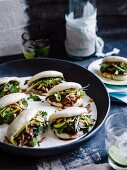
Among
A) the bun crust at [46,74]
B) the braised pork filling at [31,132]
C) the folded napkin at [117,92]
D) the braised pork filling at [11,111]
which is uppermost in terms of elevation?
the bun crust at [46,74]

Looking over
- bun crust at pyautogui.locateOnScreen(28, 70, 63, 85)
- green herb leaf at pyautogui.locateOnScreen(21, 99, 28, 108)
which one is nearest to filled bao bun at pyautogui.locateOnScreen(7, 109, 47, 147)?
green herb leaf at pyautogui.locateOnScreen(21, 99, 28, 108)

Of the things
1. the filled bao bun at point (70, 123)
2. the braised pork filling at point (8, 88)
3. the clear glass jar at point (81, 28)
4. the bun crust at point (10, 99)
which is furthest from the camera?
the clear glass jar at point (81, 28)

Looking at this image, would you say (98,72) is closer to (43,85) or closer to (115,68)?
(115,68)

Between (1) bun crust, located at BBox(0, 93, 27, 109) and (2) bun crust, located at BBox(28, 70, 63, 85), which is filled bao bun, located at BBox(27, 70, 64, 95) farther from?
(1) bun crust, located at BBox(0, 93, 27, 109)

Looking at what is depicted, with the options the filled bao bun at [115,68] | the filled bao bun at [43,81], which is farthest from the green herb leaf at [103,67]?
the filled bao bun at [43,81]

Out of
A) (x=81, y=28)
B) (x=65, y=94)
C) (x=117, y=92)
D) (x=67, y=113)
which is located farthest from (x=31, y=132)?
(x=81, y=28)

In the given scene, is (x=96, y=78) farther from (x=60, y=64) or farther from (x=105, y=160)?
(x=105, y=160)

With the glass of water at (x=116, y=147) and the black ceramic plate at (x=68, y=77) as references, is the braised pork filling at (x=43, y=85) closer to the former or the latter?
the black ceramic plate at (x=68, y=77)
